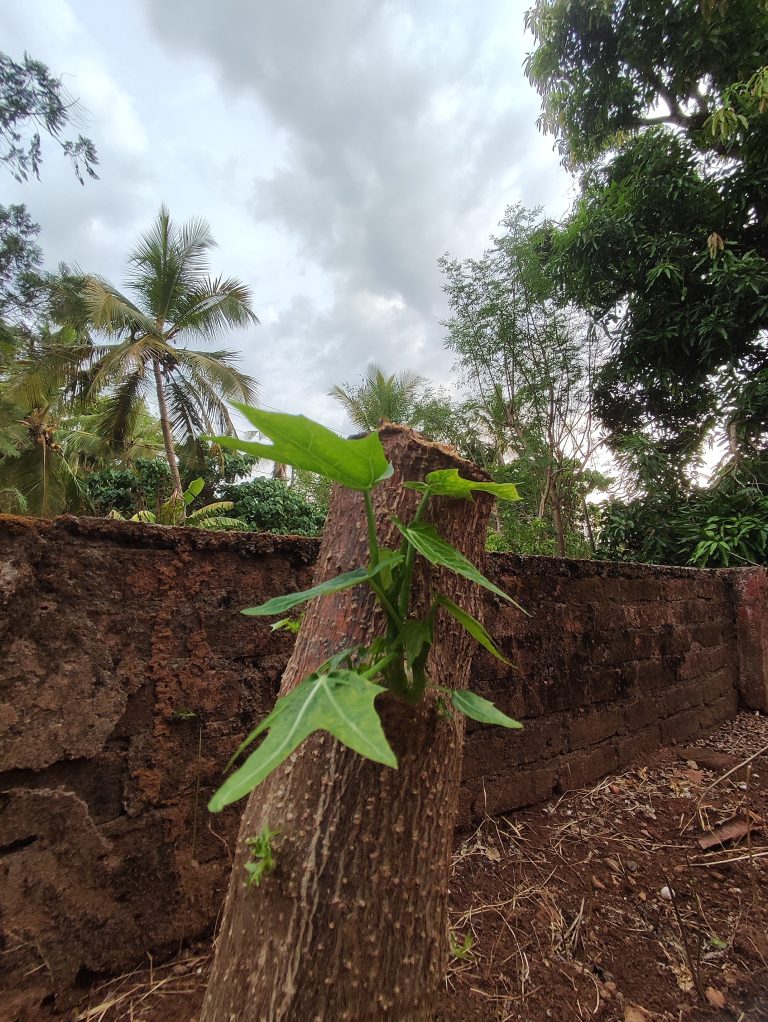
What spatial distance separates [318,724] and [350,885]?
1.09ft

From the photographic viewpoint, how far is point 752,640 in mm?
3477

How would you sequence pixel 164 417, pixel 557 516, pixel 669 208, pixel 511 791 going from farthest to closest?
pixel 164 417, pixel 557 516, pixel 669 208, pixel 511 791

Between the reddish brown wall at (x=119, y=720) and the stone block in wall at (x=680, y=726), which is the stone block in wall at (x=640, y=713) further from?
the reddish brown wall at (x=119, y=720)

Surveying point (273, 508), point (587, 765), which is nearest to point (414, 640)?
point (587, 765)

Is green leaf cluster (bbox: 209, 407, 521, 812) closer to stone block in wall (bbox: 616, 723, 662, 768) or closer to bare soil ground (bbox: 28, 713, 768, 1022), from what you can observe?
bare soil ground (bbox: 28, 713, 768, 1022)

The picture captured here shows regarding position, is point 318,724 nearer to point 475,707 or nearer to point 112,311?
point 475,707

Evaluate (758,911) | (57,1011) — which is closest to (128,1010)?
(57,1011)

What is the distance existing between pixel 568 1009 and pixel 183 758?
1023mm

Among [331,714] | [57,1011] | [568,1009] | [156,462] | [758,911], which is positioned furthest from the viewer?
[156,462]

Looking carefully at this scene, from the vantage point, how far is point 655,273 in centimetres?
Answer: 668

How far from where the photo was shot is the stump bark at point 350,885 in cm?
57

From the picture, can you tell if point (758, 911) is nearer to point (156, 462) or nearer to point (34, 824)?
point (34, 824)

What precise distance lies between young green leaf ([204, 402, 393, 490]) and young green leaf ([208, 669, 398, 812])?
212 mm

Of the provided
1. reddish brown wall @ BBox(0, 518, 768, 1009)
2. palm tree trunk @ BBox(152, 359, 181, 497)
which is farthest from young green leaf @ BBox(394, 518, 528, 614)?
palm tree trunk @ BBox(152, 359, 181, 497)
